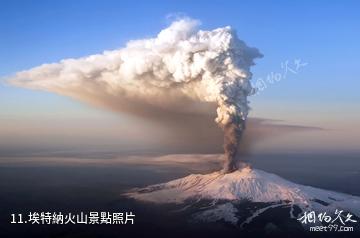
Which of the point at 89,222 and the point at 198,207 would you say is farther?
the point at 198,207

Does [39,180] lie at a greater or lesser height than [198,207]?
greater

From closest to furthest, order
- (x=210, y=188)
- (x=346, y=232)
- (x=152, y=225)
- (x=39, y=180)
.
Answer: (x=346, y=232)
(x=152, y=225)
(x=39, y=180)
(x=210, y=188)

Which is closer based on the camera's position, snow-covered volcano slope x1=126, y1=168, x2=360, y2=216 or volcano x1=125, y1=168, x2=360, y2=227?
volcano x1=125, y1=168, x2=360, y2=227

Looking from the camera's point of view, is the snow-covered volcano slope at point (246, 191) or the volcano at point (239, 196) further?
the snow-covered volcano slope at point (246, 191)

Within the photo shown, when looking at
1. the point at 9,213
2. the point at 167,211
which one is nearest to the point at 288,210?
the point at 167,211

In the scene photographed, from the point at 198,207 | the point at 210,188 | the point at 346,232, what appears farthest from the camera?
the point at 210,188

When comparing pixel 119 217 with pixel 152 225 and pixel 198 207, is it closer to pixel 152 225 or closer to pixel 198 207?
pixel 152 225

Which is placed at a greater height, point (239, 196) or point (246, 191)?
point (246, 191)
